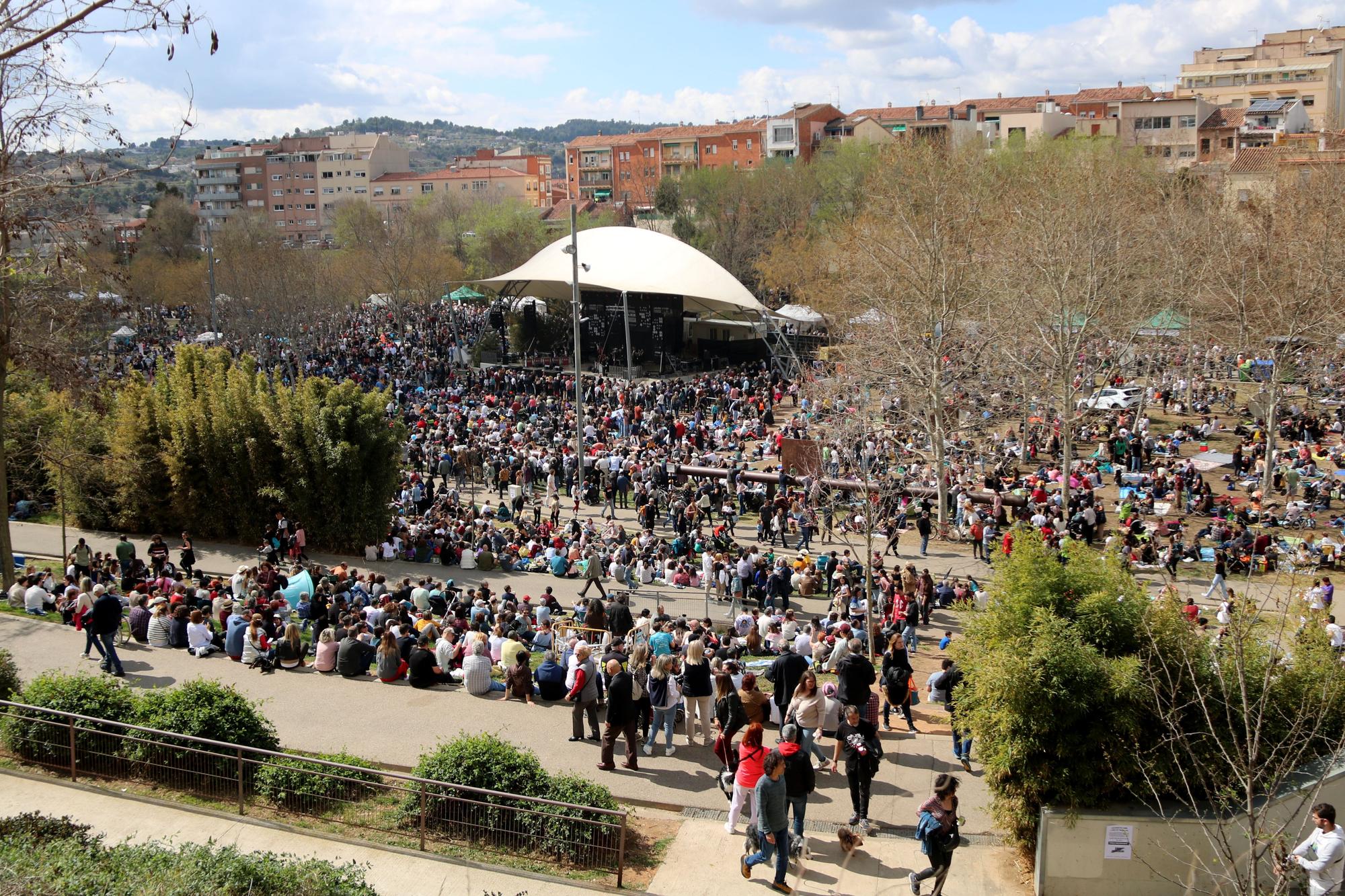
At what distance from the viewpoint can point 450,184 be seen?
11944 centimetres

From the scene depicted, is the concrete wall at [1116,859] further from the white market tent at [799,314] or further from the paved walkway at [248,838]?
the white market tent at [799,314]

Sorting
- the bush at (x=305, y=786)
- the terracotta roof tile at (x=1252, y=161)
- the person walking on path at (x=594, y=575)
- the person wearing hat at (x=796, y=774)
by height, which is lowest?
the person walking on path at (x=594, y=575)

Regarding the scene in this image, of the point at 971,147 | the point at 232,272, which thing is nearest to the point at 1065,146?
the point at 971,147

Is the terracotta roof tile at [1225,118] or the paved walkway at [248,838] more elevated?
the terracotta roof tile at [1225,118]

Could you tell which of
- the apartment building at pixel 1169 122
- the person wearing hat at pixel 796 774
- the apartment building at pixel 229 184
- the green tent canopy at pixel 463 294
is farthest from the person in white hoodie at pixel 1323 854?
the apartment building at pixel 229 184

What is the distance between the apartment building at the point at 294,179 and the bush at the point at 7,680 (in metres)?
114

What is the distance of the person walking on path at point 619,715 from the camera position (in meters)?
10.2

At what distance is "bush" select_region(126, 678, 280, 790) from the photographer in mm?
9328

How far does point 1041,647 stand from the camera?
8.23 m

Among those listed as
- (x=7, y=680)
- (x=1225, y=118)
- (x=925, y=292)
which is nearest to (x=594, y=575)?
(x=7, y=680)

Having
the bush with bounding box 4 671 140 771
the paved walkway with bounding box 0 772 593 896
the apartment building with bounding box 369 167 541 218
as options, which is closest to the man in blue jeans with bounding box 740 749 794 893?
the paved walkway with bounding box 0 772 593 896

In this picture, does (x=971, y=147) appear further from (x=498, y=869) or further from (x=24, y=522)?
(x=498, y=869)

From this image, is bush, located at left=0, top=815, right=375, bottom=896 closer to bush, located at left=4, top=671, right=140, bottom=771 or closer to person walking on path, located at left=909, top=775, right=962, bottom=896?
bush, located at left=4, top=671, right=140, bottom=771

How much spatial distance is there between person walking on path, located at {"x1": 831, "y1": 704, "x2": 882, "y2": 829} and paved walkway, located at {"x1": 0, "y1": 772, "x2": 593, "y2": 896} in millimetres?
2559
